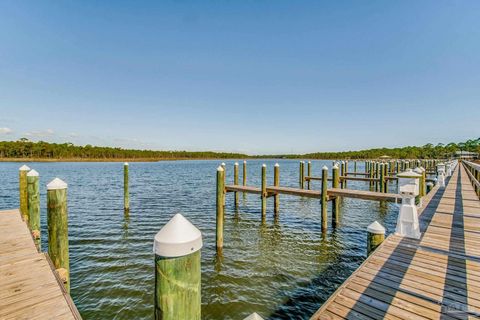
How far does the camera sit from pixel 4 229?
207 inches

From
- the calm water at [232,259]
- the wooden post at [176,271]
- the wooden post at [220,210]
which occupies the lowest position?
the calm water at [232,259]

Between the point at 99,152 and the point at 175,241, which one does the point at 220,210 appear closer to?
the point at 175,241

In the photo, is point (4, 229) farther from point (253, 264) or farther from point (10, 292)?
point (253, 264)

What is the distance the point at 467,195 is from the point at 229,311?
11.7 m

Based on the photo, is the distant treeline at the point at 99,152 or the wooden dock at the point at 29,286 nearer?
the wooden dock at the point at 29,286

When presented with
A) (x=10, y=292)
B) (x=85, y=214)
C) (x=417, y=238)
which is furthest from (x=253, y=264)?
(x=85, y=214)

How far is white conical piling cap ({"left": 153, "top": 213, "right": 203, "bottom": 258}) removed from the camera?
122cm

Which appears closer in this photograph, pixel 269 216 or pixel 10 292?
pixel 10 292

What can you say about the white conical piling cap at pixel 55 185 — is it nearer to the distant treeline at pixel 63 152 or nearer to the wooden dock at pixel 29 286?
the wooden dock at pixel 29 286

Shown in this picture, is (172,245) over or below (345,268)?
over

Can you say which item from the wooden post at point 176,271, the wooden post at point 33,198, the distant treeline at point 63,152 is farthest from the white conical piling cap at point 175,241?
the distant treeline at point 63,152

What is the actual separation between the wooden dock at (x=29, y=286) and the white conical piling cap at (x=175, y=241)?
215 cm

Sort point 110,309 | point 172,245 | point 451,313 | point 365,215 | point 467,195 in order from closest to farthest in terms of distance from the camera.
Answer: point 172,245, point 451,313, point 110,309, point 467,195, point 365,215

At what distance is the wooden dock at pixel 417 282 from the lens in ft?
9.05
